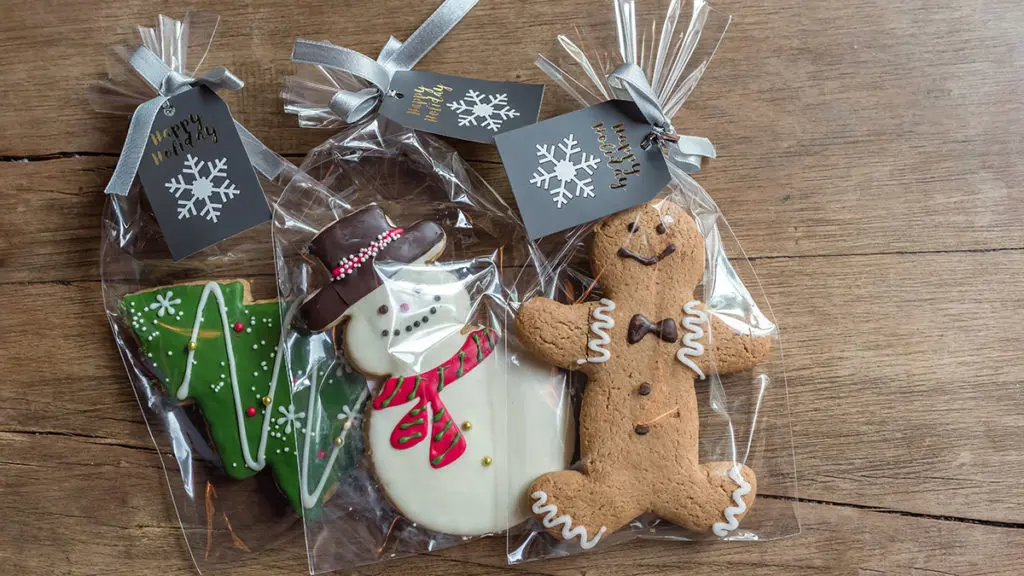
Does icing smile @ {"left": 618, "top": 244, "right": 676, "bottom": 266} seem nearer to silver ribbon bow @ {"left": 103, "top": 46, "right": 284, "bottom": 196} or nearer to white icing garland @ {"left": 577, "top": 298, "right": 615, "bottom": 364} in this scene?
white icing garland @ {"left": 577, "top": 298, "right": 615, "bottom": 364}

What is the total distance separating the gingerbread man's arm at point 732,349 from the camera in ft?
4.26

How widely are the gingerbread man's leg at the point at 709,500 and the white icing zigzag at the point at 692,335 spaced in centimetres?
17

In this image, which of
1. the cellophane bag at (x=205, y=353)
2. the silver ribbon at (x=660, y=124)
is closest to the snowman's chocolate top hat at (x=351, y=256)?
the cellophane bag at (x=205, y=353)

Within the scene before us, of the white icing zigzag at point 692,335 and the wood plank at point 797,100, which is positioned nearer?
the white icing zigzag at point 692,335

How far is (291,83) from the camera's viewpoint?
141 cm

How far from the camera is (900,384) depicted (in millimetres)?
1413

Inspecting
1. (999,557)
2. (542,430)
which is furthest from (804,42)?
(999,557)

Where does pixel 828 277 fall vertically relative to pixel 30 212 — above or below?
above

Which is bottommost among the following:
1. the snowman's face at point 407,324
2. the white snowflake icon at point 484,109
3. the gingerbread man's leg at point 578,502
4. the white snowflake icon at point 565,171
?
the gingerbread man's leg at point 578,502

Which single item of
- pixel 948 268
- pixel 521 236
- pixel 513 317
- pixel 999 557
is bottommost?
pixel 999 557

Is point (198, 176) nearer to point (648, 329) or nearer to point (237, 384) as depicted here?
point (237, 384)

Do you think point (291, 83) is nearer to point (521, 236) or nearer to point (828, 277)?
point (521, 236)

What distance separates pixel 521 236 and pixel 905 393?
0.77m

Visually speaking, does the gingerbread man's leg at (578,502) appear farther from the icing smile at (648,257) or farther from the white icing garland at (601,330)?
the icing smile at (648,257)
